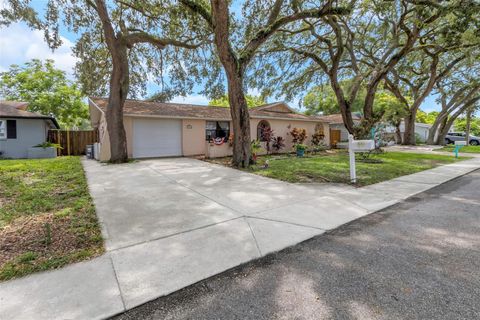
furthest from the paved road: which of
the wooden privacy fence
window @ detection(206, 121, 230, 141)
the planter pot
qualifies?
the wooden privacy fence

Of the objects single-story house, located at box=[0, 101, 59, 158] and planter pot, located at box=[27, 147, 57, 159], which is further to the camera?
planter pot, located at box=[27, 147, 57, 159]

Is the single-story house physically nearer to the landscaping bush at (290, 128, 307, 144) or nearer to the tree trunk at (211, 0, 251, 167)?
the tree trunk at (211, 0, 251, 167)

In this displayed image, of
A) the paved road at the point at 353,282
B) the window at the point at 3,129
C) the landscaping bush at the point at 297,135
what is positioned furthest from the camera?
the landscaping bush at the point at 297,135

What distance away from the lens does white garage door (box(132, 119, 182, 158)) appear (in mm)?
12039

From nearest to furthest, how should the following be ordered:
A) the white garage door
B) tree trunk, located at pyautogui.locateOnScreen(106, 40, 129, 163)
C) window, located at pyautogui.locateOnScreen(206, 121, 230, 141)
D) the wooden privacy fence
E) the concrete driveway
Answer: the concrete driveway → tree trunk, located at pyautogui.locateOnScreen(106, 40, 129, 163) → the white garage door → window, located at pyautogui.locateOnScreen(206, 121, 230, 141) → the wooden privacy fence

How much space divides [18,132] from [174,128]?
9041mm

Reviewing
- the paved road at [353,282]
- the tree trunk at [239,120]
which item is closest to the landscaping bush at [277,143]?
the tree trunk at [239,120]

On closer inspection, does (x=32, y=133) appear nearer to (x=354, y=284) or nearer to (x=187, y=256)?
(x=187, y=256)

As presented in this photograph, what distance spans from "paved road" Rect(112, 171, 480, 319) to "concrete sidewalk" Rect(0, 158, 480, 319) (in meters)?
0.23

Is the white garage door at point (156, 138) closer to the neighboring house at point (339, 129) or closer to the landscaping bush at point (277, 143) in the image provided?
the landscaping bush at point (277, 143)

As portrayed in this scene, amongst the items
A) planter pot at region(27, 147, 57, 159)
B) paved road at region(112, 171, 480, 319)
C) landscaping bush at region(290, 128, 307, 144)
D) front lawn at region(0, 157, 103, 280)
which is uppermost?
landscaping bush at region(290, 128, 307, 144)

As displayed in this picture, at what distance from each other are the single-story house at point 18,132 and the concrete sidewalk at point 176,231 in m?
10.9

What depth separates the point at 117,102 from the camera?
10297mm

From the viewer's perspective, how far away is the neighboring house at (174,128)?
39.0ft
